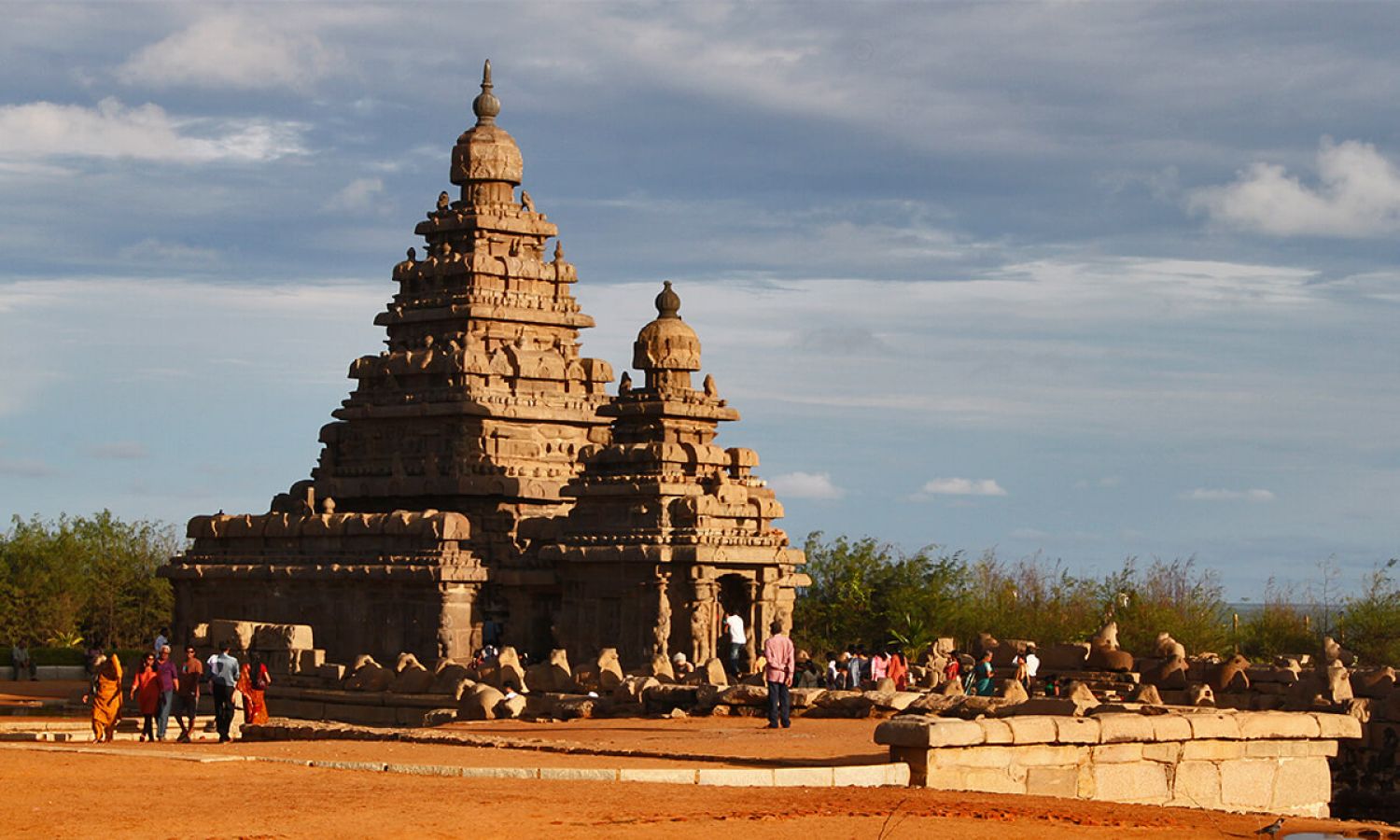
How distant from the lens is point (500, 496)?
45.4 metres

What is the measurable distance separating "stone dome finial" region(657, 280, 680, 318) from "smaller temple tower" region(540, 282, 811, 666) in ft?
0.12

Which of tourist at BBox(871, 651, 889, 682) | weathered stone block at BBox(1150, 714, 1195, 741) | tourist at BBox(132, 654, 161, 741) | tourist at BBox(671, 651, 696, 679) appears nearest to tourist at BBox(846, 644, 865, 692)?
tourist at BBox(871, 651, 889, 682)

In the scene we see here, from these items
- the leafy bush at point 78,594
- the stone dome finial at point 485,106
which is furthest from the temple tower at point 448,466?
the leafy bush at point 78,594

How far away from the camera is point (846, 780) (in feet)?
61.6

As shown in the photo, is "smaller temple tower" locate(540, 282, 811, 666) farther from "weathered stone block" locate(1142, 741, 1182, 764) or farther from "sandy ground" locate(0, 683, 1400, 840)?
"weathered stone block" locate(1142, 741, 1182, 764)

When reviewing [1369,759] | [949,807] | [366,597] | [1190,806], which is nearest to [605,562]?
[366,597]

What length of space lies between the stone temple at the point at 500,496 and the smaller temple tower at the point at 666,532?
5 centimetres

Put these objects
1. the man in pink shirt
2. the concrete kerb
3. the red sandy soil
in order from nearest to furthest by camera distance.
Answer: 1. the red sandy soil
2. the concrete kerb
3. the man in pink shirt

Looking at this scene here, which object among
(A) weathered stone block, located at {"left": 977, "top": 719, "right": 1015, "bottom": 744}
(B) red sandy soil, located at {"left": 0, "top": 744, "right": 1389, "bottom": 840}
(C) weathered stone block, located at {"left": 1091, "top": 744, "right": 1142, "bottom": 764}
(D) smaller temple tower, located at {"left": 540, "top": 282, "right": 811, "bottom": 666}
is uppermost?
(D) smaller temple tower, located at {"left": 540, "top": 282, "right": 811, "bottom": 666}

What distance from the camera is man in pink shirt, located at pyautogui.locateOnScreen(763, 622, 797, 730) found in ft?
84.5

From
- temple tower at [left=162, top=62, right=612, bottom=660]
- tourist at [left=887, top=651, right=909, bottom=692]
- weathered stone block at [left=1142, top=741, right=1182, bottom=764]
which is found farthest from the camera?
temple tower at [left=162, top=62, right=612, bottom=660]

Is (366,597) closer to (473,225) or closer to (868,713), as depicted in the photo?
(473,225)

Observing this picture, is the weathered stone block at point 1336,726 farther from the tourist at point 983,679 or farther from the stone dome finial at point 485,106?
the stone dome finial at point 485,106

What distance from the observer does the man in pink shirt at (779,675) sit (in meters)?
25.8
